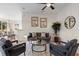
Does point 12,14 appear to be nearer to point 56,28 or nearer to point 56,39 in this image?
point 56,28

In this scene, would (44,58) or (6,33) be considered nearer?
(44,58)

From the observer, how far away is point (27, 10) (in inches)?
117

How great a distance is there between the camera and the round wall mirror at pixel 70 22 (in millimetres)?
3027

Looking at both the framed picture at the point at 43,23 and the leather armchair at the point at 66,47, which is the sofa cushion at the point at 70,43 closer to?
the leather armchair at the point at 66,47

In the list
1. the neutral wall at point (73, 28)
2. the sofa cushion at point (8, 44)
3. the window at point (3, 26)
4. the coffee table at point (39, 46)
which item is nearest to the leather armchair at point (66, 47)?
the neutral wall at point (73, 28)

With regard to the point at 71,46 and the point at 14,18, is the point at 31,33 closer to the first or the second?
the point at 14,18

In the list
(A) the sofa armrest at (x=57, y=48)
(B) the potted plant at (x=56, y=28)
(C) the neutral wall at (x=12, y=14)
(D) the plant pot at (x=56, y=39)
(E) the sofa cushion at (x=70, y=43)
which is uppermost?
(C) the neutral wall at (x=12, y=14)

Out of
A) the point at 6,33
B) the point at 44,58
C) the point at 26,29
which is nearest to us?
the point at 44,58

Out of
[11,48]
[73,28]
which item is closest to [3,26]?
[11,48]

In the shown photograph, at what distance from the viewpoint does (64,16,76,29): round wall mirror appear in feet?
9.93

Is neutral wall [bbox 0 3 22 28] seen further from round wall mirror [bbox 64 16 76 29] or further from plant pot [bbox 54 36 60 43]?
round wall mirror [bbox 64 16 76 29]

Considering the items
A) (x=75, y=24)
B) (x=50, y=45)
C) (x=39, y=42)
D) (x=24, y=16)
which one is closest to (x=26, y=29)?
(x=24, y=16)

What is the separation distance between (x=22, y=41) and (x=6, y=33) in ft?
1.64

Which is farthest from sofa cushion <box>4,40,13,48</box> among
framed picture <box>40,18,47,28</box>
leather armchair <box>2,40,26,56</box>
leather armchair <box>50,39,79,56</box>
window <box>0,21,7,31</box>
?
leather armchair <box>50,39,79,56</box>
